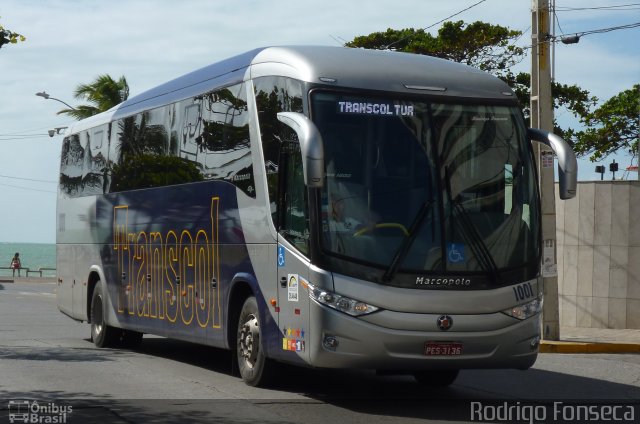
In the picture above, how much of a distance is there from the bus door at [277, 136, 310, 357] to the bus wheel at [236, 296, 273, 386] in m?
0.81

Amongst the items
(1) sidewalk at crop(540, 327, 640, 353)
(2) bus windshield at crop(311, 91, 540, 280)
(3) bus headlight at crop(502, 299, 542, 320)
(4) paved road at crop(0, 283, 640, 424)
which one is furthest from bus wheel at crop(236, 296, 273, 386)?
(1) sidewalk at crop(540, 327, 640, 353)

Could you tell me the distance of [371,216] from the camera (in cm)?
1100

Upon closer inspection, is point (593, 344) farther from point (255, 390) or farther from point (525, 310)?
point (255, 390)

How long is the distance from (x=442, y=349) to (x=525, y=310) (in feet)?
3.51

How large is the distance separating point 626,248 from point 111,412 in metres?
14.7

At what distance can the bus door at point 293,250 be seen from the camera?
36.7 feet

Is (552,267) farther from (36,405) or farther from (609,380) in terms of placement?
(36,405)

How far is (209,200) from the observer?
1396 centimetres

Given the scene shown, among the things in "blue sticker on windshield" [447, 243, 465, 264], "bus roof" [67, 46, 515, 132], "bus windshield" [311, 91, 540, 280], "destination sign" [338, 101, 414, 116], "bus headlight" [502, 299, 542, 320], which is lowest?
"bus headlight" [502, 299, 542, 320]

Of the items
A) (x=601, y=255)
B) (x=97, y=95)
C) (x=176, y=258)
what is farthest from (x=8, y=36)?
(x=97, y=95)

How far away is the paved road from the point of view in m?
10.5

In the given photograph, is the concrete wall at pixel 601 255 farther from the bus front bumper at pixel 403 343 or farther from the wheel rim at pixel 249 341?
the bus front bumper at pixel 403 343

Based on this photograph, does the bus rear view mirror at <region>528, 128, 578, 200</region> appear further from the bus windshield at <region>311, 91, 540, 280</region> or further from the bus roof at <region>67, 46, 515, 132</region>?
the bus roof at <region>67, 46, 515, 132</region>

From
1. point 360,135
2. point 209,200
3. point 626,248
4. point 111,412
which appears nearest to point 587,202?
point 626,248
